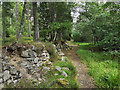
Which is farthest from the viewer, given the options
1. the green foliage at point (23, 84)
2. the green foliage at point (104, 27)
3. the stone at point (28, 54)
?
the green foliage at point (104, 27)

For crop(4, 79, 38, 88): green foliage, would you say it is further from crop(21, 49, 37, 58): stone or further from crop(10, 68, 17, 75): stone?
crop(21, 49, 37, 58): stone

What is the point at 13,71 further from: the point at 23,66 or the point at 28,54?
the point at 28,54

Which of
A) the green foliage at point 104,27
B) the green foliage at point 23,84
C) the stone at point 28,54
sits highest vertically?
the green foliage at point 104,27

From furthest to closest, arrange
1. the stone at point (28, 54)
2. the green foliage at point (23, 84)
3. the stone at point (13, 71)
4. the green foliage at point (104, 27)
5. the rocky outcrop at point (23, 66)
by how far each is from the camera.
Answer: the green foliage at point (104, 27) < the stone at point (28, 54) < the stone at point (13, 71) < the rocky outcrop at point (23, 66) < the green foliage at point (23, 84)

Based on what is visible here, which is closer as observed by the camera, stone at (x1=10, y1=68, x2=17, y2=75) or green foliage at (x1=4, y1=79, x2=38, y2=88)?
green foliage at (x1=4, y1=79, x2=38, y2=88)

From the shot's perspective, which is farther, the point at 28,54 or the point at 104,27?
the point at 104,27

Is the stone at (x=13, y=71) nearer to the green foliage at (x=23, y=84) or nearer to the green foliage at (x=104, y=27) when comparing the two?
the green foliage at (x=23, y=84)

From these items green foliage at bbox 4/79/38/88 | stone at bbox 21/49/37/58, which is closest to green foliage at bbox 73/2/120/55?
stone at bbox 21/49/37/58

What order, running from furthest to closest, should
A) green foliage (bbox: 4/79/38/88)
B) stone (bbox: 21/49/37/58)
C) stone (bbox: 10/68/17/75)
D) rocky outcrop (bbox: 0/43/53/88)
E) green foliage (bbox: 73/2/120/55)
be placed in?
green foliage (bbox: 73/2/120/55), stone (bbox: 21/49/37/58), stone (bbox: 10/68/17/75), rocky outcrop (bbox: 0/43/53/88), green foliage (bbox: 4/79/38/88)

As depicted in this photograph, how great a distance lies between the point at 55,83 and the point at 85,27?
380 inches

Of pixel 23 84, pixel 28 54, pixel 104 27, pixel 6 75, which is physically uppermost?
pixel 104 27

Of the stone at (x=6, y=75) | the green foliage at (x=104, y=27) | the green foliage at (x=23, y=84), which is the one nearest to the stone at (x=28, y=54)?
the stone at (x=6, y=75)

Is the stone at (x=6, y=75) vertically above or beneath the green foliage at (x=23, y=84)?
above

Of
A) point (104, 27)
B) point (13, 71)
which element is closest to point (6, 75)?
point (13, 71)
